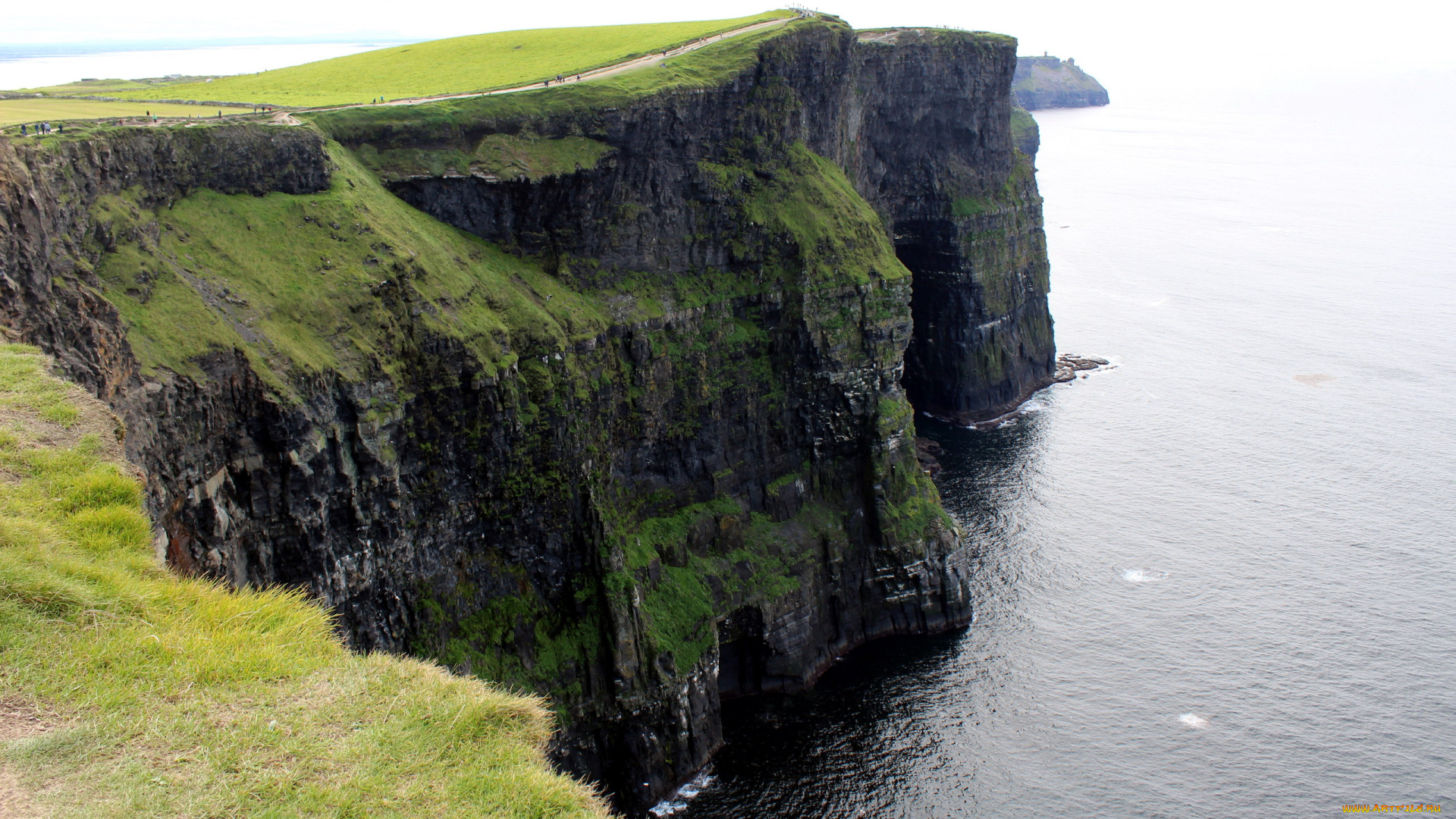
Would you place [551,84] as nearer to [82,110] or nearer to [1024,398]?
[82,110]

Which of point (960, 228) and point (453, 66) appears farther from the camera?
point (960, 228)

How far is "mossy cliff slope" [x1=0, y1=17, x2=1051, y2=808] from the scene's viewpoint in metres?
44.8

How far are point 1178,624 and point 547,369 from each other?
49.4 metres

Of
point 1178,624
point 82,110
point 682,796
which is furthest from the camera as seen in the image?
point 1178,624

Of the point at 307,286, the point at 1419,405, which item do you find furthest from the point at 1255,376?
the point at 307,286

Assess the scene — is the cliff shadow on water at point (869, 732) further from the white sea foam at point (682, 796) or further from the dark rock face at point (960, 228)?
the dark rock face at point (960, 228)

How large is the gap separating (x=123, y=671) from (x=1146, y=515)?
87.7 m

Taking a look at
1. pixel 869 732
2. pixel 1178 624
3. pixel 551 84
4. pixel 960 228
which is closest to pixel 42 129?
pixel 551 84

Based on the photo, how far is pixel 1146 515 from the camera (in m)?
90.6

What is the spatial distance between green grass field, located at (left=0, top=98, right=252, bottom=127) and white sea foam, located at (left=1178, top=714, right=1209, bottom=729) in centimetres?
6905

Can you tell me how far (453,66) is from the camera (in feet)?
275

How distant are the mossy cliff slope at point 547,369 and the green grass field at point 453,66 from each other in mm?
8586

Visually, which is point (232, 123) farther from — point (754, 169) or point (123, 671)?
point (123, 671)

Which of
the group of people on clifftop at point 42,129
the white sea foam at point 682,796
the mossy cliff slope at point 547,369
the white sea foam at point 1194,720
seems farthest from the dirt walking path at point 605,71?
the white sea foam at point 1194,720
